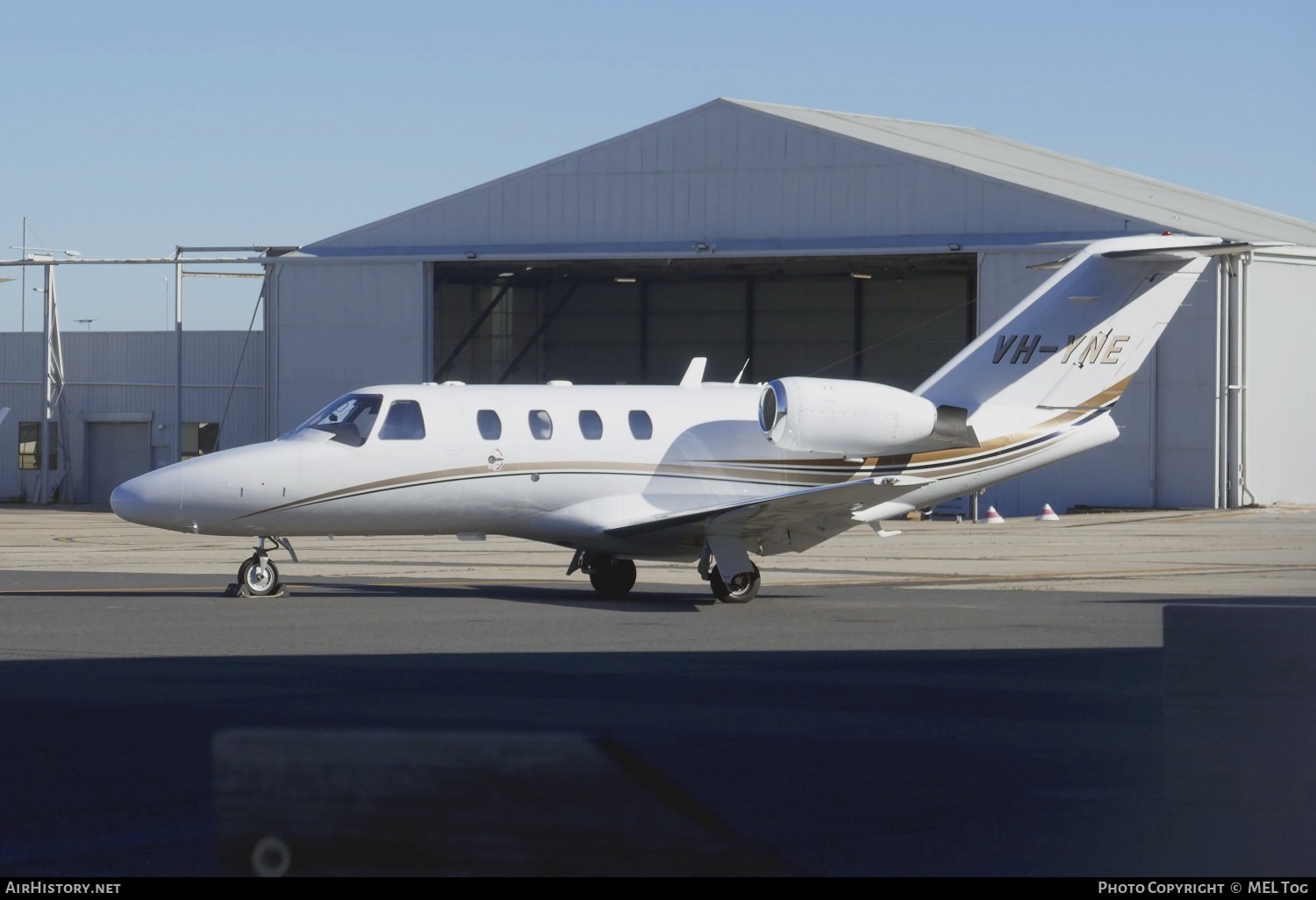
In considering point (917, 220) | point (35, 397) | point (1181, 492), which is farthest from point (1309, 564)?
point (35, 397)

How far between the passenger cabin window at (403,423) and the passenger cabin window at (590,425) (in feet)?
6.24

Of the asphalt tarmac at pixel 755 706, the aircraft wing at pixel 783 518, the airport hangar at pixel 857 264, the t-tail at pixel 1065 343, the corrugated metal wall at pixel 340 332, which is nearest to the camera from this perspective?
the asphalt tarmac at pixel 755 706

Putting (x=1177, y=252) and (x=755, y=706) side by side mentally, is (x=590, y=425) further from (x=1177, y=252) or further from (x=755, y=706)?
(x=755, y=706)

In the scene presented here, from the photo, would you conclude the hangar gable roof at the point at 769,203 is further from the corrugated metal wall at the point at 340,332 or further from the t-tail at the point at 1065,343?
the t-tail at the point at 1065,343

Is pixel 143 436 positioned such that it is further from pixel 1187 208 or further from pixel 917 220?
pixel 1187 208

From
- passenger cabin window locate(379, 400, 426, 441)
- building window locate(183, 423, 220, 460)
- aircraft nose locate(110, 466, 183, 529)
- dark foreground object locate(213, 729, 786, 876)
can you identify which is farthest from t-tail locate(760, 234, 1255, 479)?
building window locate(183, 423, 220, 460)

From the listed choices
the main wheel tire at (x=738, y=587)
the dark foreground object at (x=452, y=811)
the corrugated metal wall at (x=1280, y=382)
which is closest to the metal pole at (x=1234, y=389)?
the corrugated metal wall at (x=1280, y=382)

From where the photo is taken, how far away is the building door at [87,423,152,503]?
5275cm

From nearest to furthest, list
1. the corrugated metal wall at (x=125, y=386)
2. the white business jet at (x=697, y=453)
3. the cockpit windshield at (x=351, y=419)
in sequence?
the white business jet at (x=697, y=453), the cockpit windshield at (x=351, y=419), the corrugated metal wall at (x=125, y=386)

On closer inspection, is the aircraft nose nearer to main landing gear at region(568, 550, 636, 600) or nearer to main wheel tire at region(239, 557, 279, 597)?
main wheel tire at region(239, 557, 279, 597)

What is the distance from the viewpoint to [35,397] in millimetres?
53500

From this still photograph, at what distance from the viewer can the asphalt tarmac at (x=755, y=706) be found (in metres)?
6.38

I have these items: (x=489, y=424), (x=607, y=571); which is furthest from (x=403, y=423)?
(x=607, y=571)

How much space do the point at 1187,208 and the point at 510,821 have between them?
42509 millimetres
